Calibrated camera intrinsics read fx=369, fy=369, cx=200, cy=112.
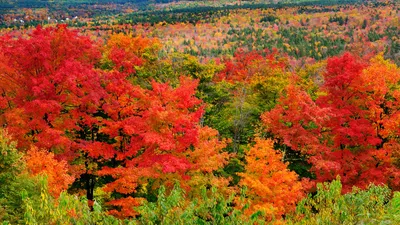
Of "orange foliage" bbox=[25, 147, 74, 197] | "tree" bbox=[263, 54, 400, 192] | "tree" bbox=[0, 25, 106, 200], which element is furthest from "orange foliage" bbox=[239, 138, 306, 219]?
"tree" bbox=[0, 25, 106, 200]

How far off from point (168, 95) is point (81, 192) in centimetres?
1059

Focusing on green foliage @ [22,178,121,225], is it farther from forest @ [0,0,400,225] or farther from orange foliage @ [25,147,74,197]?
orange foliage @ [25,147,74,197]

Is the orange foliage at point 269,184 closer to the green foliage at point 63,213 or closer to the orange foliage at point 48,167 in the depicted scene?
the orange foliage at point 48,167

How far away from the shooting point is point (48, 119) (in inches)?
885

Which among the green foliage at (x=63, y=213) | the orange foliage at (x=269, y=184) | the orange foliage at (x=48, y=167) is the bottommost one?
the orange foliage at (x=269, y=184)

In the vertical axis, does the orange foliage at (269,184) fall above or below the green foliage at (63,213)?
below

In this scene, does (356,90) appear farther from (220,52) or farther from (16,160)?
(220,52)

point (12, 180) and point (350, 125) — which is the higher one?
point (12, 180)

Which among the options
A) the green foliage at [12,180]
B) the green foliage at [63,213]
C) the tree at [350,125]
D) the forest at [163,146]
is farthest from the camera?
the tree at [350,125]

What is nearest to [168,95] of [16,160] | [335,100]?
[16,160]

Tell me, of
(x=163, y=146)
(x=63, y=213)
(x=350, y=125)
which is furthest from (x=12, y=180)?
(x=350, y=125)

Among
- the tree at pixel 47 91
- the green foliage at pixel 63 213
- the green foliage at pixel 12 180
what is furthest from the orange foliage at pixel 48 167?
the green foliage at pixel 63 213

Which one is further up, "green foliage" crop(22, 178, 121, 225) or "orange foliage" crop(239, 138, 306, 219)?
"green foliage" crop(22, 178, 121, 225)

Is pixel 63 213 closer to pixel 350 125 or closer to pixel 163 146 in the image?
pixel 163 146
